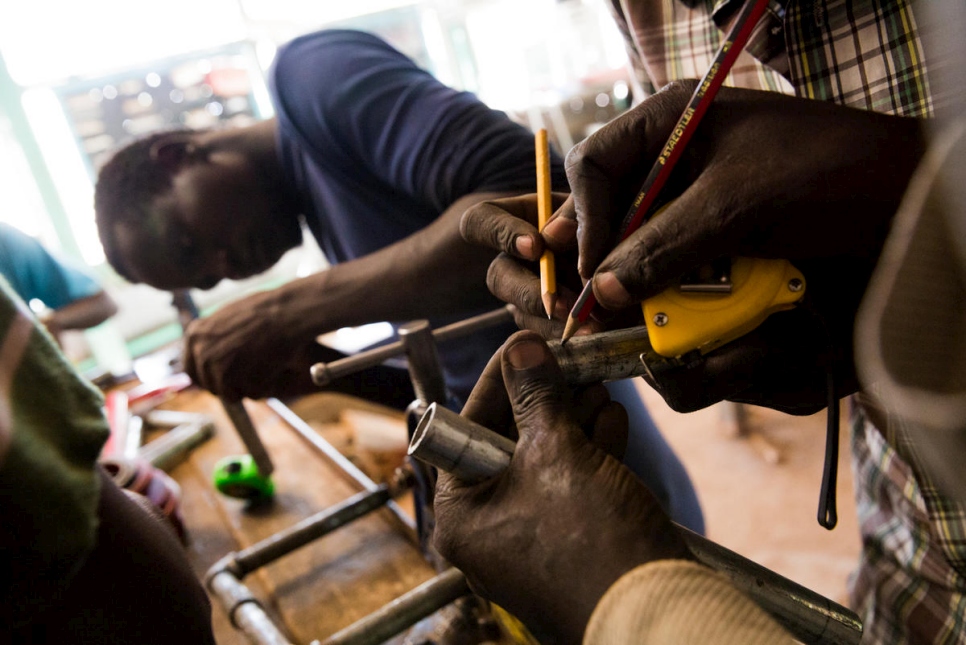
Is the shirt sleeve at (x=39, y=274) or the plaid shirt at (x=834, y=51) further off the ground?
the plaid shirt at (x=834, y=51)

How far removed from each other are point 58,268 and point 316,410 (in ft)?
2.23

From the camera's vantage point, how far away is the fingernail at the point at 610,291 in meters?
0.37

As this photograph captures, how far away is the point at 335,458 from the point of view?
1.08m

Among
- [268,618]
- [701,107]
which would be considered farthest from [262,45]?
[701,107]

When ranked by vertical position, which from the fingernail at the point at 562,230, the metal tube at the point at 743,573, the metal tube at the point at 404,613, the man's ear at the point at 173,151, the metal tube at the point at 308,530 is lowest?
the metal tube at the point at 308,530

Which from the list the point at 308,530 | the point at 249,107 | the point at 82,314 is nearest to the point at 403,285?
the point at 308,530

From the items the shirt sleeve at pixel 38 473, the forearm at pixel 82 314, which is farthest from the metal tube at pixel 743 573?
the forearm at pixel 82 314

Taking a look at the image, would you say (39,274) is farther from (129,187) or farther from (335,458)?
(335,458)

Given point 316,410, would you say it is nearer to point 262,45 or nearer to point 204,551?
point 204,551

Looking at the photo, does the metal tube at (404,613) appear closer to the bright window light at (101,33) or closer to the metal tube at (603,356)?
the metal tube at (603,356)

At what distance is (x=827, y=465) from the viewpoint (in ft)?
1.35

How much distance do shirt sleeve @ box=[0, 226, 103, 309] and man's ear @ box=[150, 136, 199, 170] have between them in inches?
12.7

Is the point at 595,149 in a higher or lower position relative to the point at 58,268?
higher

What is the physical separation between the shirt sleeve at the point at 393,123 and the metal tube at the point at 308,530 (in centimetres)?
46
